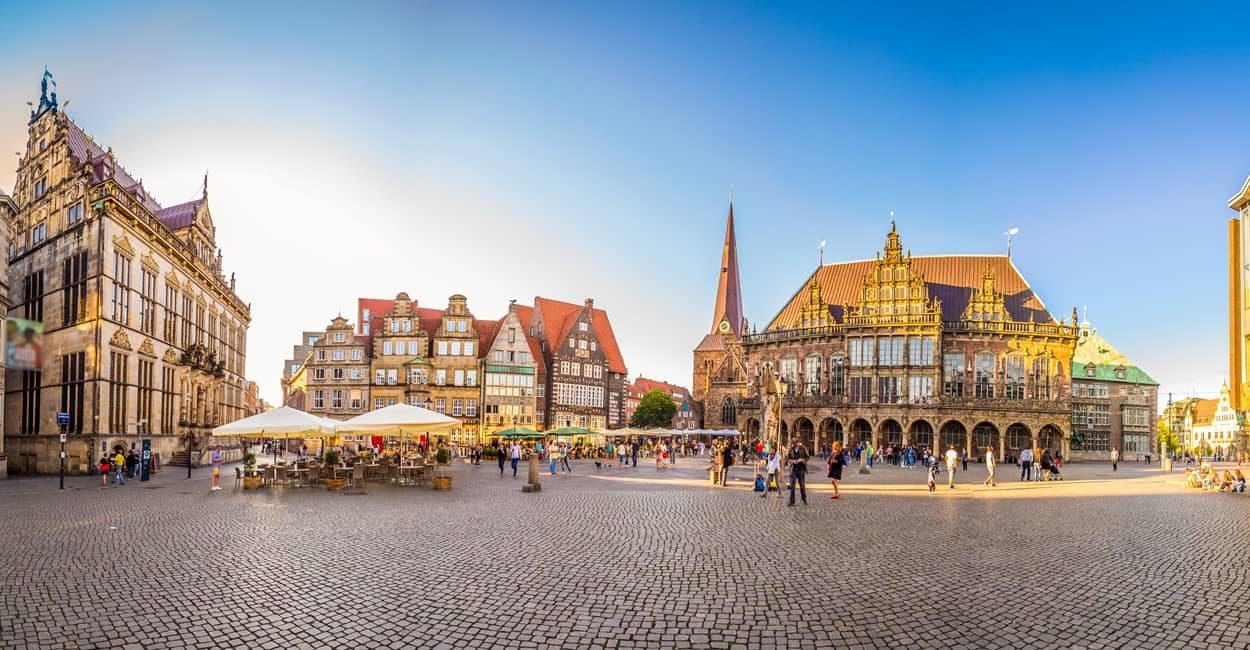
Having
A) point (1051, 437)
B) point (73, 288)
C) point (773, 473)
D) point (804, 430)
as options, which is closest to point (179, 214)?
point (73, 288)

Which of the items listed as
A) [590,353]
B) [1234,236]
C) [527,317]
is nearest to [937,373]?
[1234,236]

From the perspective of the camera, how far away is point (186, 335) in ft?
129

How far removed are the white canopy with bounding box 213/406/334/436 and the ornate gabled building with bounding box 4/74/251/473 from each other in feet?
29.7

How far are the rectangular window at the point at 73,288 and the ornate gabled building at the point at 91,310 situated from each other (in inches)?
1.8

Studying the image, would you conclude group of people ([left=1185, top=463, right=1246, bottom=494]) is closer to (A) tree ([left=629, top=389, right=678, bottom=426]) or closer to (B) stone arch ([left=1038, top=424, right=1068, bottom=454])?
(B) stone arch ([left=1038, top=424, right=1068, bottom=454])

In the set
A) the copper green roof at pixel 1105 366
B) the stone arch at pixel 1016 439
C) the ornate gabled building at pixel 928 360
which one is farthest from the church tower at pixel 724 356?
the copper green roof at pixel 1105 366

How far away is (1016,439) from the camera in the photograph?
5678 centimetres

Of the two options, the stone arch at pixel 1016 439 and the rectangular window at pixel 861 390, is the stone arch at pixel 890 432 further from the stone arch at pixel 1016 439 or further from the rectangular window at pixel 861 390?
the stone arch at pixel 1016 439

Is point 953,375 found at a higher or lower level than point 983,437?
higher

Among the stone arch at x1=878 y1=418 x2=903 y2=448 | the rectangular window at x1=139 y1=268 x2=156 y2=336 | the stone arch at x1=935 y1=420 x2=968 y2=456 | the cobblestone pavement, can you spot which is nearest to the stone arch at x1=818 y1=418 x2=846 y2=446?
the stone arch at x1=878 y1=418 x2=903 y2=448

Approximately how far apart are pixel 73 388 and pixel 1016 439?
5944cm

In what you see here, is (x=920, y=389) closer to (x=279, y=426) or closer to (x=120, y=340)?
(x=279, y=426)

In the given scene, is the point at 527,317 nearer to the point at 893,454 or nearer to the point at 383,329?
the point at 383,329

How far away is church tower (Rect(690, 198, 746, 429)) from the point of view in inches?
3147
